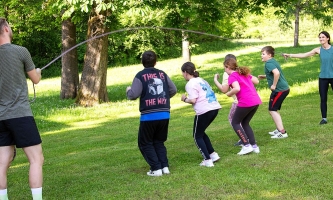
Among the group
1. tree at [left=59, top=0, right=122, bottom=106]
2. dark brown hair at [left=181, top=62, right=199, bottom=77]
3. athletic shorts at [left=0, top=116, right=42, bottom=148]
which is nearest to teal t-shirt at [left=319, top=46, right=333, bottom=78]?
dark brown hair at [left=181, top=62, right=199, bottom=77]

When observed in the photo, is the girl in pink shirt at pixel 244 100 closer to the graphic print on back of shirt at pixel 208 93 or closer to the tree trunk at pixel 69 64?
the graphic print on back of shirt at pixel 208 93

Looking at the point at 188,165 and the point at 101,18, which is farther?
the point at 101,18

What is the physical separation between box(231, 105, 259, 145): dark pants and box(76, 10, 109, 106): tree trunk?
10428 mm

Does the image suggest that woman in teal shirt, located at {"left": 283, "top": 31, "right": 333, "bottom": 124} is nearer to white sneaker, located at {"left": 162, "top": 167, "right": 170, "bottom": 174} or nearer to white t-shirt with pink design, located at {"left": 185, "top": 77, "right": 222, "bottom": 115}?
white t-shirt with pink design, located at {"left": 185, "top": 77, "right": 222, "bottom": 115}

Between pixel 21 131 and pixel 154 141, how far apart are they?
7.27ft

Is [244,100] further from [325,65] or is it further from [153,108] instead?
[325,65]

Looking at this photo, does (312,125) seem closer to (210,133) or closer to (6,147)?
(210,133)

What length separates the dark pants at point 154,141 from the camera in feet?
22.9

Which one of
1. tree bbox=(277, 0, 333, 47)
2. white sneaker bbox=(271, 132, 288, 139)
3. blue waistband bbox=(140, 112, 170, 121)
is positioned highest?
tree bbox=(277, 0, 333, 47)

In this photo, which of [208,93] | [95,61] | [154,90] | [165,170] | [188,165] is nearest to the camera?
[154,90]

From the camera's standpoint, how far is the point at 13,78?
17.9 ft

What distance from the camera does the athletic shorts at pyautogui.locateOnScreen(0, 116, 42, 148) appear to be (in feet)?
17.6

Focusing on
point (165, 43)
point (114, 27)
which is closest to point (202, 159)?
point (114, 27)

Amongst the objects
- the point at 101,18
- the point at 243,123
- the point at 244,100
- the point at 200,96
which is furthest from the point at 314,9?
the point at 200,96
